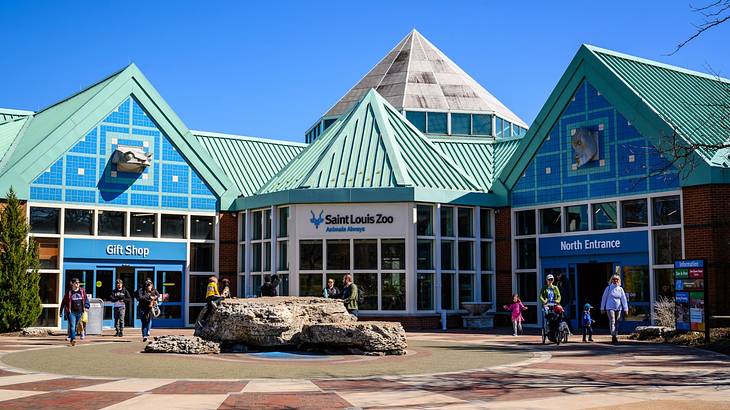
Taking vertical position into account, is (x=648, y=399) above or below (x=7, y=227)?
below

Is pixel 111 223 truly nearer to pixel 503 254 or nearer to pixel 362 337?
pixel 503 254

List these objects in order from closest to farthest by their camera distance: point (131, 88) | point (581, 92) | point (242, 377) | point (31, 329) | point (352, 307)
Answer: point (242, 377) → point (352, 307) → point (31, 329) → point (581, 92) → point (131, 88)

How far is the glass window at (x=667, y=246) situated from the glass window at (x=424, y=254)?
756 centimetres

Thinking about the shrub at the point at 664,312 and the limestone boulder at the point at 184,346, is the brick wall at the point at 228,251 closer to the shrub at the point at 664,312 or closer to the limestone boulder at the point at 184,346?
the limestone boulder at the point at 184,346

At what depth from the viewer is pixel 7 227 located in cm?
2645

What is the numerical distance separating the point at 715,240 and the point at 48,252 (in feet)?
71.8

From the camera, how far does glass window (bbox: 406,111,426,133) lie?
39562mm

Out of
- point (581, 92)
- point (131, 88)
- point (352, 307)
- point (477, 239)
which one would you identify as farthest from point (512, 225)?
point (131, 88)

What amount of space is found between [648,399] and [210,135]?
91.0 feet

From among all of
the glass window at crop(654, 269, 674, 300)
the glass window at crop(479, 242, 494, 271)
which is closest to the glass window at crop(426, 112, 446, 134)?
the glass window at crop(479, 242, 494, 271)

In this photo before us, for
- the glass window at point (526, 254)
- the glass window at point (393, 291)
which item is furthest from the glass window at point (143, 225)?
the glass window at point (526, 254)

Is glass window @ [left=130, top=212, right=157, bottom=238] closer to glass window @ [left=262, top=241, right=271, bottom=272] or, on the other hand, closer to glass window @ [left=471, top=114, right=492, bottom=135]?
glass window @ [left=262, top=241, right=271, bottom=272]

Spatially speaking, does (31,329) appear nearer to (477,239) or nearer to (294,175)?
(294,175)

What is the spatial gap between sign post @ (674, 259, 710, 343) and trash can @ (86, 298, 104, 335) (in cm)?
1671
